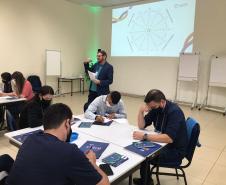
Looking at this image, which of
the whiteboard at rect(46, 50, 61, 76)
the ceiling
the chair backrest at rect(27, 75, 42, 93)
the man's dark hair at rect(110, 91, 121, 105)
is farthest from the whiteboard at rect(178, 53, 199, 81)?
the chair backrest at rect(27, 75, 42, 93)

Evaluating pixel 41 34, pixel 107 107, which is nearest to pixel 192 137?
pixel 107 107

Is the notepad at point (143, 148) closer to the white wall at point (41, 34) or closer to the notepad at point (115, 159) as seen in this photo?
the notepad at point (115, 159)

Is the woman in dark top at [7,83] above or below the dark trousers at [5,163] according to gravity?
above

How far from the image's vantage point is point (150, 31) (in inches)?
287

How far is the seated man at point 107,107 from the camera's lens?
2.82m

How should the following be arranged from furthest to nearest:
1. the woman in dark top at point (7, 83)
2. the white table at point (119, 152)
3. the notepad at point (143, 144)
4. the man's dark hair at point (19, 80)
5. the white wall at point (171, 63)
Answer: the white wall at point (171, 63) → the woman in dark top at point (7, 83) → the man's dark hair at point (19, 80) → the notepad at point (143, 144) → the white table at point (119, 152)

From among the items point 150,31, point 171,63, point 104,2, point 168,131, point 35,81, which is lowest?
point 168,131

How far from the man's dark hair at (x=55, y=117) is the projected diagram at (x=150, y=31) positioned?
6204 millimetres

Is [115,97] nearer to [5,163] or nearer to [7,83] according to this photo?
[5,163]

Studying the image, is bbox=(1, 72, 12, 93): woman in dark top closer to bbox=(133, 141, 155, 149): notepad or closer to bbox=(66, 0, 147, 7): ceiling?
bbox=(133, 141, 155, 149): notepad

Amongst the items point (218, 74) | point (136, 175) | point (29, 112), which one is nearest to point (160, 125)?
point (136, 175)

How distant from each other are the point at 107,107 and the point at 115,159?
4.74ft

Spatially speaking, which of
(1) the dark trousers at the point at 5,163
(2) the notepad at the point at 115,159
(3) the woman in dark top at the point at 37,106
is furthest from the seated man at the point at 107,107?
(1) the dark trousers at the point at 5,163

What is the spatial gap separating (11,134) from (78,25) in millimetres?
6899
